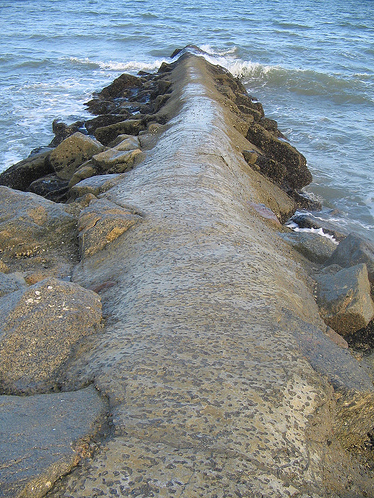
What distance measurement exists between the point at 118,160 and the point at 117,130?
260 cm

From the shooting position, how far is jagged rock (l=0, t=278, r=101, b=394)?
211cm

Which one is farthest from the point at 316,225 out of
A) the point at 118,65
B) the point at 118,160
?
the point at 118,65

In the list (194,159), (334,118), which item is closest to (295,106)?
(334,118)

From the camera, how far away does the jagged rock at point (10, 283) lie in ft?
9.35

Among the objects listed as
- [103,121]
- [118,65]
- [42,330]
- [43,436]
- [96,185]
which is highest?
[43,436]

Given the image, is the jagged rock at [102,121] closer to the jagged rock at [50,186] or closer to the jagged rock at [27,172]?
the jagged rock at [27,172]

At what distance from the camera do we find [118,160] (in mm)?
5500

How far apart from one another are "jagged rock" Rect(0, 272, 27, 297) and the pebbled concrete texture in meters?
0.37

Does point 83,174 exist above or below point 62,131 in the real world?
above

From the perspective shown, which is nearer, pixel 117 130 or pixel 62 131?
pixel 117 130

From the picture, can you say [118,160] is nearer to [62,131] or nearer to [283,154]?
[283,154]

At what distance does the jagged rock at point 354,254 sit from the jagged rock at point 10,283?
259 cm

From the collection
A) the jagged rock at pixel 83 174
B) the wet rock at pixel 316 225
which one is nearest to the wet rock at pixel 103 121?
the jagged rock at pixel 83 174

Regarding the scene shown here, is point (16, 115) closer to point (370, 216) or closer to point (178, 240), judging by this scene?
point (370, 216)
